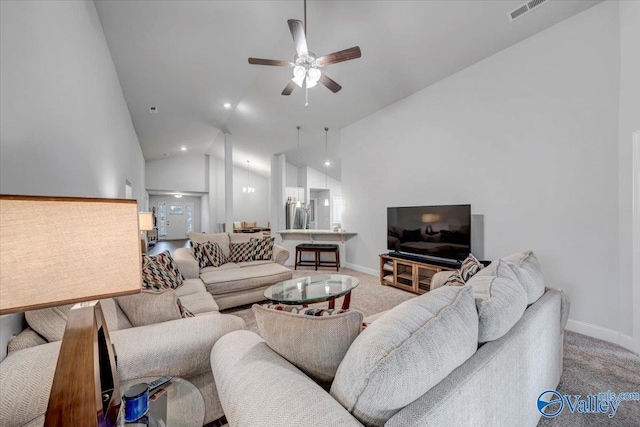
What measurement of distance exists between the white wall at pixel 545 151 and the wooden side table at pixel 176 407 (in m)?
3.30

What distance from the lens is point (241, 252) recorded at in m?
3.85

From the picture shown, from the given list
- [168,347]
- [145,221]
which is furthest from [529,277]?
[145,221]

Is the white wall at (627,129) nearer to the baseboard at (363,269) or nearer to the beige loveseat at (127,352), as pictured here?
the baseboard at (363,269)

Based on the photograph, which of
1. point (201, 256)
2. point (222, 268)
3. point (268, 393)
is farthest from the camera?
point (201, 256)

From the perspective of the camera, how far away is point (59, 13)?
1.63 metres

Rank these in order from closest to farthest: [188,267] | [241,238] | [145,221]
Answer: [188,267] < [241,238] < [145,221]

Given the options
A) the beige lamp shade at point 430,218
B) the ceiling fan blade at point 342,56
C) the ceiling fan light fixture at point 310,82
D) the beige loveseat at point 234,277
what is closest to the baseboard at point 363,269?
the beige lamp shade at point 430,218

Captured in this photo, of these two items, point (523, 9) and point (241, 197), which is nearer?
point (523, 9)

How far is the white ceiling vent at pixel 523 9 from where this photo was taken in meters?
2.34

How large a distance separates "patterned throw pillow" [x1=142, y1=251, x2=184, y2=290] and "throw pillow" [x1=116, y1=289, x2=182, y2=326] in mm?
676

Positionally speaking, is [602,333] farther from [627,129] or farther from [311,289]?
[311,289]

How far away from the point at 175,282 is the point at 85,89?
1900 millimetres

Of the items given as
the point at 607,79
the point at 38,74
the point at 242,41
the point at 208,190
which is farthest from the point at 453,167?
the point at 208,190

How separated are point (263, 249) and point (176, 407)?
3059 millimetres
